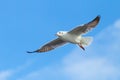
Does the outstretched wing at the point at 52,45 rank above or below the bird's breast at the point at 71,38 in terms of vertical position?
above

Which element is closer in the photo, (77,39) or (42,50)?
(77,39)

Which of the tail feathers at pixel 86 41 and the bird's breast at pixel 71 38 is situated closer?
the tail feathers at pixel 86 41

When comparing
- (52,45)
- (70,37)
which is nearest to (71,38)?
(70,37)

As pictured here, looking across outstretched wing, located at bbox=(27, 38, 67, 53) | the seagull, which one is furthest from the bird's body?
outstretched wing, located at bbox=(27, 38, 67, 53)

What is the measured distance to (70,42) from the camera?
27.1 metres

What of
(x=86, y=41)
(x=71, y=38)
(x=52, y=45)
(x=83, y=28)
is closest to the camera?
(x=86, y=41)

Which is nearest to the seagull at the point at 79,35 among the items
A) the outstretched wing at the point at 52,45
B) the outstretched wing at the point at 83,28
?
the outstretched wing at the point at 83,28

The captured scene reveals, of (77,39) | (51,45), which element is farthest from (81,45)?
(51,45)

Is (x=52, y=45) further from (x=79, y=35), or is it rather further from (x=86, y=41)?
(x=86, y=41)

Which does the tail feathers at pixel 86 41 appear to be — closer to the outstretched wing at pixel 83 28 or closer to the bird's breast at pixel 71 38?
the bird's breast at pixel 71 38

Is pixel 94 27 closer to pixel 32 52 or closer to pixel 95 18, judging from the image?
pixel 95 18

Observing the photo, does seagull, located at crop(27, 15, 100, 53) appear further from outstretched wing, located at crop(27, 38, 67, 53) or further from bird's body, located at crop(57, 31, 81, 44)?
outstretched wing, located at crop(27, 38, 67, 53)

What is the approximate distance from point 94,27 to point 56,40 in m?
2.23

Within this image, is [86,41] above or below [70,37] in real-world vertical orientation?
below
